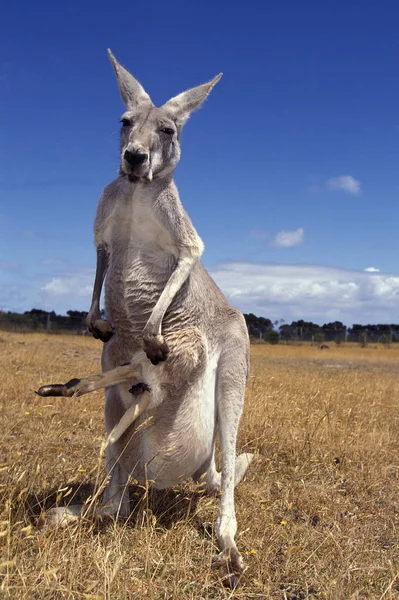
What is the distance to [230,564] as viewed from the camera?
11.9 ft

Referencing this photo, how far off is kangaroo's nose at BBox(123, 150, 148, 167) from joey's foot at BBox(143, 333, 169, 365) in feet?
3.71

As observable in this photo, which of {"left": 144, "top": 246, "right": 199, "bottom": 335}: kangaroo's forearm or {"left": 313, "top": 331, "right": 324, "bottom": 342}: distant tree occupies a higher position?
{"left": 313, "top": 331, "right": 324, "bottom": 342}: distant tree

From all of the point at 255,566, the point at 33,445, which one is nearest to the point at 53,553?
the point at 255,566

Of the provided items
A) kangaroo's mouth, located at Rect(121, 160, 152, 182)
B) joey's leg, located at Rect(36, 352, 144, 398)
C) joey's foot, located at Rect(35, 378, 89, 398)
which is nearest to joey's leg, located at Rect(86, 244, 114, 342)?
joey's leg, located at Rect(36, 352, 144, 398)

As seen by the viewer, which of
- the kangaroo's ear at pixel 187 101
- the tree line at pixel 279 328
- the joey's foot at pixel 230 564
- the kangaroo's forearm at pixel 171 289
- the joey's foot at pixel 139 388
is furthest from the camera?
the tree line at pixel 279 328

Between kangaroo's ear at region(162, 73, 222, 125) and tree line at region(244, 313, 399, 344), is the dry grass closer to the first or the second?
kangaroo's ear at region(162, 73, 222, 125)

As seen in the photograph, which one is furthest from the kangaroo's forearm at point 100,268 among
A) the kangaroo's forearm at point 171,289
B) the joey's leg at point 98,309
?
the kangaroo's forearm at point 171,289

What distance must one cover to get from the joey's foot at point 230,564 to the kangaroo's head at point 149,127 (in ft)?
8.15

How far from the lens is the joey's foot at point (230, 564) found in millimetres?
3523

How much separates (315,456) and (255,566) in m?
2.70

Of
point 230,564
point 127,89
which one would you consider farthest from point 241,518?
point 127,89

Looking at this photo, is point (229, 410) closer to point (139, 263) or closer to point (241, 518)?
point (241, 518)

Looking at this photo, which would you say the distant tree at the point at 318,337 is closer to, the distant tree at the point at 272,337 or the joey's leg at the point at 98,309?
the distant tree at the point at 272,337

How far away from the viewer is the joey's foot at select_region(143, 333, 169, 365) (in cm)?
385
